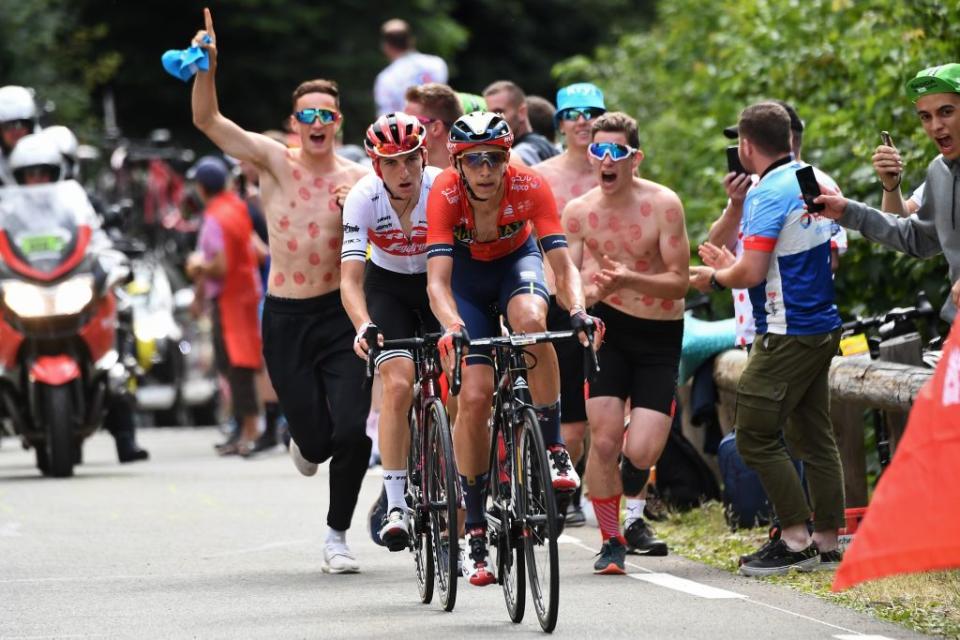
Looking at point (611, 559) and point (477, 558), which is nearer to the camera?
point (477, 558)

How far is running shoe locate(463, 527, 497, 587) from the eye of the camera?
9.53 meters

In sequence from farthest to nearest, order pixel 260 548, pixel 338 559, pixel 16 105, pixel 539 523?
pixel 16 105
pixel 260 548
pixel 338 559
pixel 539 523

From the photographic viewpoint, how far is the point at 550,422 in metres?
9.55

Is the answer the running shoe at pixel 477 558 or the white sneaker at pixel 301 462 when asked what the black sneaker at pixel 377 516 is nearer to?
the white sneaker at pixel 301 462

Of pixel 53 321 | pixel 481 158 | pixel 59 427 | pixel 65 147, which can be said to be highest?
pixel 65 147

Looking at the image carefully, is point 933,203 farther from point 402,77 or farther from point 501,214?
point 402,77

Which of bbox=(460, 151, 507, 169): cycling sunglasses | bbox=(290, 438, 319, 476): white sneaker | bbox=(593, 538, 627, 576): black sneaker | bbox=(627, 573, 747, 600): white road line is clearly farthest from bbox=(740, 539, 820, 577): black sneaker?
bbox=(290, 438, 319, 476): white sneaker

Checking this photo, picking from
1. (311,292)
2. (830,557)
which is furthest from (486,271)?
(830,557)

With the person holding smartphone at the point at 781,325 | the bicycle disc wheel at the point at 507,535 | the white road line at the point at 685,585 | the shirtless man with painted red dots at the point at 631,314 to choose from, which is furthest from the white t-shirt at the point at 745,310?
the bicycle disc wheel at the point at 507,535

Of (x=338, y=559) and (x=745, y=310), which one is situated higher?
(x=745, y=310)

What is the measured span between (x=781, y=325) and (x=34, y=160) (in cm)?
816

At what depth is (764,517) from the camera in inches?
480

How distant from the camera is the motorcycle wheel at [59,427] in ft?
54.1

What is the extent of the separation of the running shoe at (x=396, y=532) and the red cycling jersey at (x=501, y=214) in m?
1.29
